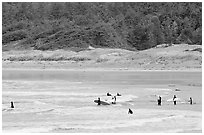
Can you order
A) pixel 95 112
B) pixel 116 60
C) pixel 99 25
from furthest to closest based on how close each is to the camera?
pixel 99 25 → pixel 116 60 → pixel 95 112

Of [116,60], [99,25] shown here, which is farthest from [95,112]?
[99,25]

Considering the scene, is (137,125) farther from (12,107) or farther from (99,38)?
(99,38)

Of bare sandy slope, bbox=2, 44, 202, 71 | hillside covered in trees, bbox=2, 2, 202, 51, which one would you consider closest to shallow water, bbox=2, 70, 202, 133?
bare sandy slope, bbox=2, 44, 202, 71

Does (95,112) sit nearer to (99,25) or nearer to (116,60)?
(116,60)

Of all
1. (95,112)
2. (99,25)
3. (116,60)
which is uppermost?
(99,25)

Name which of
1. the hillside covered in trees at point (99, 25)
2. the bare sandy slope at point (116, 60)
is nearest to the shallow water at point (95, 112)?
the bare sandy slope at point (116, 60)

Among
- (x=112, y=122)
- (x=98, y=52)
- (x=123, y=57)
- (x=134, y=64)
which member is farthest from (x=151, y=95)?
(x=98, y=52)

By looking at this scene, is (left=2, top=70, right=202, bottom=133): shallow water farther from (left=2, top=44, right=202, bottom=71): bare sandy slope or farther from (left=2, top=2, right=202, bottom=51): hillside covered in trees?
(left=2, top=2, right=202, bottom=51): hillside covered in trees
